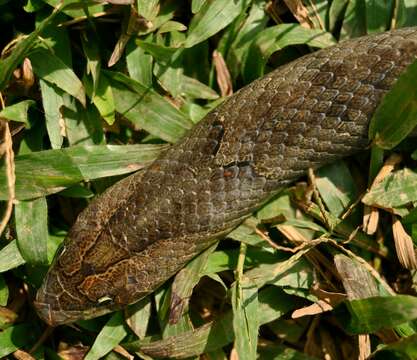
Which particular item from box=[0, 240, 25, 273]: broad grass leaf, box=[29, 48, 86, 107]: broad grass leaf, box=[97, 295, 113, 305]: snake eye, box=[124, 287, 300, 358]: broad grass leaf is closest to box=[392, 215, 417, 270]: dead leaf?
box=[124, 287, 300, 358]: broad grass leaf

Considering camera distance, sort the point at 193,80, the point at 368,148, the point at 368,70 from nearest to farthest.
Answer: the point at 368,70 → the point at 368,148 → the point at 193,80

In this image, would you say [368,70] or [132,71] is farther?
[132,71]

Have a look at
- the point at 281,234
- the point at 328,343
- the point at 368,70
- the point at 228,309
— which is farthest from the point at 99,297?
the point at 368,70

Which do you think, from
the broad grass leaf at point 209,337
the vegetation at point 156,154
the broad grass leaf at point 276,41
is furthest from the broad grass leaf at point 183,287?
the broad grass leaf at point 276,41

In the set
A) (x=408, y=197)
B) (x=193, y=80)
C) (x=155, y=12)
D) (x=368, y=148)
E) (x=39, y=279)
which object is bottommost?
(x=39, y=279)

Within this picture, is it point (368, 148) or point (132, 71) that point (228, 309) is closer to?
point (368, 148)

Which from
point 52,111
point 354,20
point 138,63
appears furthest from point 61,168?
point 354,20

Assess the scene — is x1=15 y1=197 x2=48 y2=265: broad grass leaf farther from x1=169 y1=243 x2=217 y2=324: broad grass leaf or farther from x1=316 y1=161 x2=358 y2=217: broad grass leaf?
x1=316 y1=161 x2=358 y2=217: broad grass leaf

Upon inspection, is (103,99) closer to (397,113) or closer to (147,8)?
(147,8)
